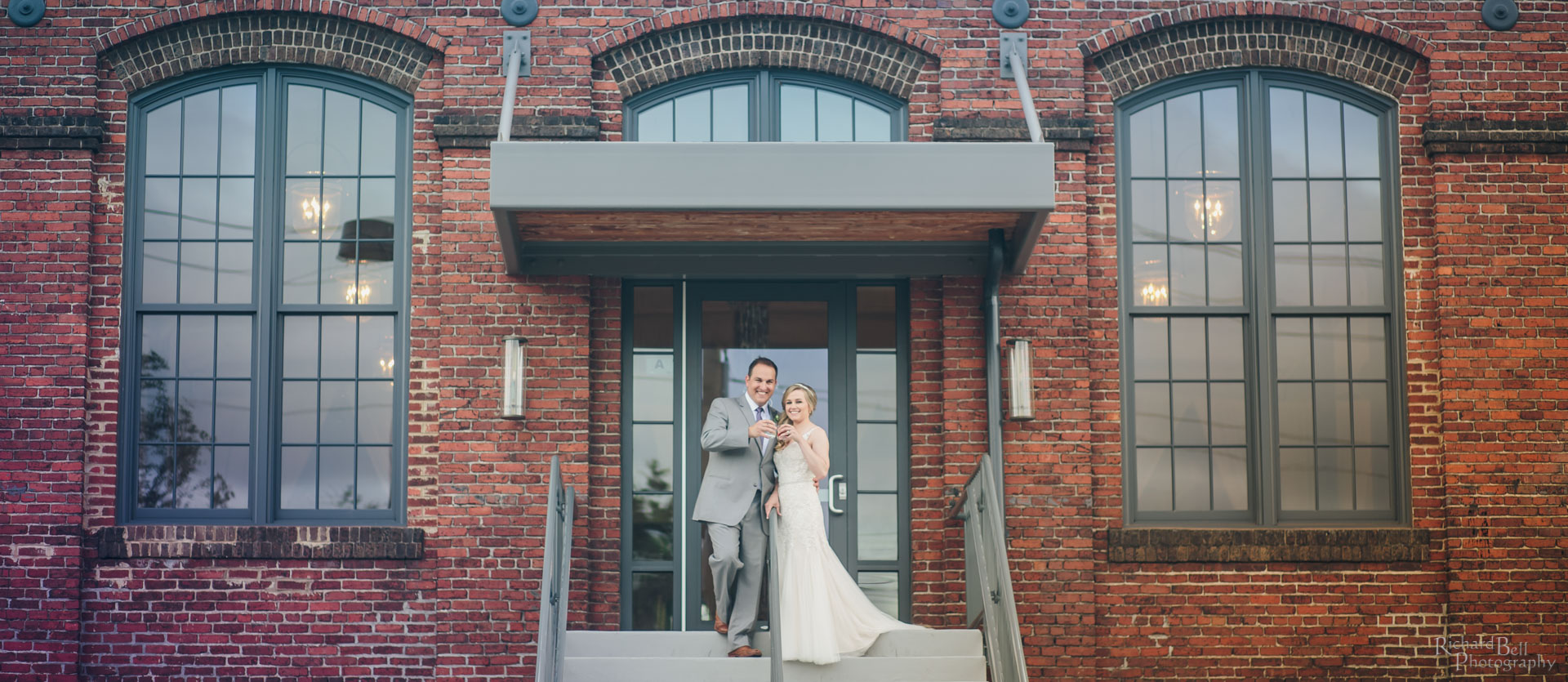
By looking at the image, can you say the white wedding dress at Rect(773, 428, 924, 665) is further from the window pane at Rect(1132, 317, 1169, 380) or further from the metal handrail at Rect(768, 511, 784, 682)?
the window pane at Rect(1132, 317, 1169, 380)

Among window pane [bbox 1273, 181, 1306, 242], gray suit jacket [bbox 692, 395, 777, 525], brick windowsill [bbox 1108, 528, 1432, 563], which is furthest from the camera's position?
window pane [bbox 1273, 181, 1306, 242]

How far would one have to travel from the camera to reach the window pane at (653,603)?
8.13 metres

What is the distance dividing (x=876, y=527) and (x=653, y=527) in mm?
1471

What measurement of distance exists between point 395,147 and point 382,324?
1192mm

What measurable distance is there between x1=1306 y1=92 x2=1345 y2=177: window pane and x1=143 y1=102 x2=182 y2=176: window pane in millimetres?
7665

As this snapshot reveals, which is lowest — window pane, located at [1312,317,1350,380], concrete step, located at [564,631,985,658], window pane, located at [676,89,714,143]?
concrete step, located at [564,631,985,658]

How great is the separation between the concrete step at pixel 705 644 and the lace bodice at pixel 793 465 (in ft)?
3.08

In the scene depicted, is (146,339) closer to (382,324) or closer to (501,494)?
(382,324)

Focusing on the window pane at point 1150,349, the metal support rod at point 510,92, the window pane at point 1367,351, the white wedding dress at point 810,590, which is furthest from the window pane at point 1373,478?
the metal support rod at point 510,92

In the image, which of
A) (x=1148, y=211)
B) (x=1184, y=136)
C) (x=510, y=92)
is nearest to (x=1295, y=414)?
(x=1148, y=211)

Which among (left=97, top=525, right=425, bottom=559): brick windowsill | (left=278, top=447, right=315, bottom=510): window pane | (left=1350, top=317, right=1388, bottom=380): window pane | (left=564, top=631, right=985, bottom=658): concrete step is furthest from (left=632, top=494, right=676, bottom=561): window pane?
(left=1350, top=317, right=1388, bottom=380): window pane

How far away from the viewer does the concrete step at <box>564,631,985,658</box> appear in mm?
7223

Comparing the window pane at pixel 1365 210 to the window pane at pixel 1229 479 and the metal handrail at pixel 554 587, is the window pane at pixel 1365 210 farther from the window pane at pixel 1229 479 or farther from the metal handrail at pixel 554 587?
the metal handrail at pixel 554 587

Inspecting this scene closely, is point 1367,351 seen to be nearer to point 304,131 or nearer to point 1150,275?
point 1150,275
